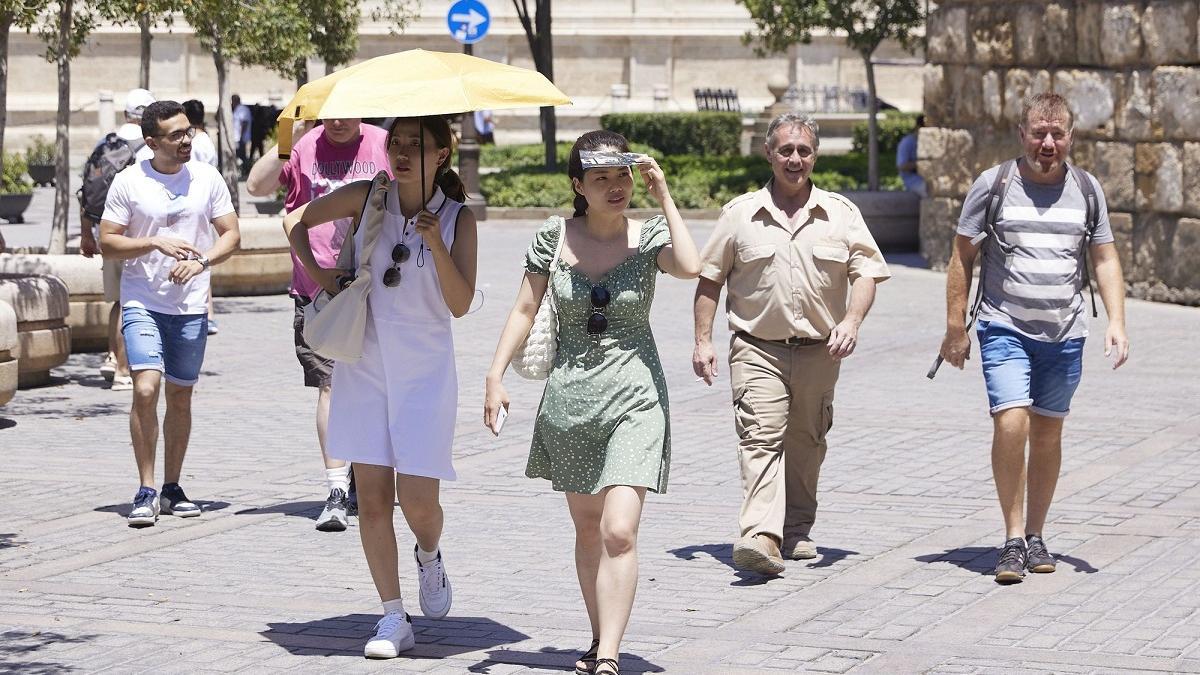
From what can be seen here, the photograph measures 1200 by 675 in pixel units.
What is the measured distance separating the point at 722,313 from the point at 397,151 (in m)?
10.4

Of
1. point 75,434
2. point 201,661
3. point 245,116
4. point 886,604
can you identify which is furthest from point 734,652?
point 245,116

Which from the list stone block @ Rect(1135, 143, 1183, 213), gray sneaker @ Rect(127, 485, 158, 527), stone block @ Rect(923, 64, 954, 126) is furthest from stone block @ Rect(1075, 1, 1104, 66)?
gray sneaker @ Rect(127, 485, 158, 527)

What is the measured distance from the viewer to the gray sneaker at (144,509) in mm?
8453

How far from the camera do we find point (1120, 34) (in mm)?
17500

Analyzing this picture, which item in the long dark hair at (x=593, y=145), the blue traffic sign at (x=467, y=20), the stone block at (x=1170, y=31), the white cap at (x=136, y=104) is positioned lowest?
the long dark hair at (x=593, y=145)

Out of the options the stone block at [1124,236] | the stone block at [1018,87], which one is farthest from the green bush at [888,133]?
the stone block at [1124,236]

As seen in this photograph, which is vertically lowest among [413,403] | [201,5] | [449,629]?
[449,629]

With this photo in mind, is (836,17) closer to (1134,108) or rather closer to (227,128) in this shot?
(227,128)

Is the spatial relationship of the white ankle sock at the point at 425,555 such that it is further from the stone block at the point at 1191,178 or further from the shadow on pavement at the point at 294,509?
the stone block at the point at 1191,178

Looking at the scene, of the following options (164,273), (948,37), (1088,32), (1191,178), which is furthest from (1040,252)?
(948,37)

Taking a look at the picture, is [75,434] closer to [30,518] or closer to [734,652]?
[30,518]

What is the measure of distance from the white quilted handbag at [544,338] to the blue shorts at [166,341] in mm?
2840

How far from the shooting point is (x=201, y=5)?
14672mm

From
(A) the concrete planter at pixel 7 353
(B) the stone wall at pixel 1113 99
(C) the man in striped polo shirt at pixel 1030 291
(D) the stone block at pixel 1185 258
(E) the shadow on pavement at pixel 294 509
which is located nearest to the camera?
(C) the man in striped polo shirt at pixel 1030 291
